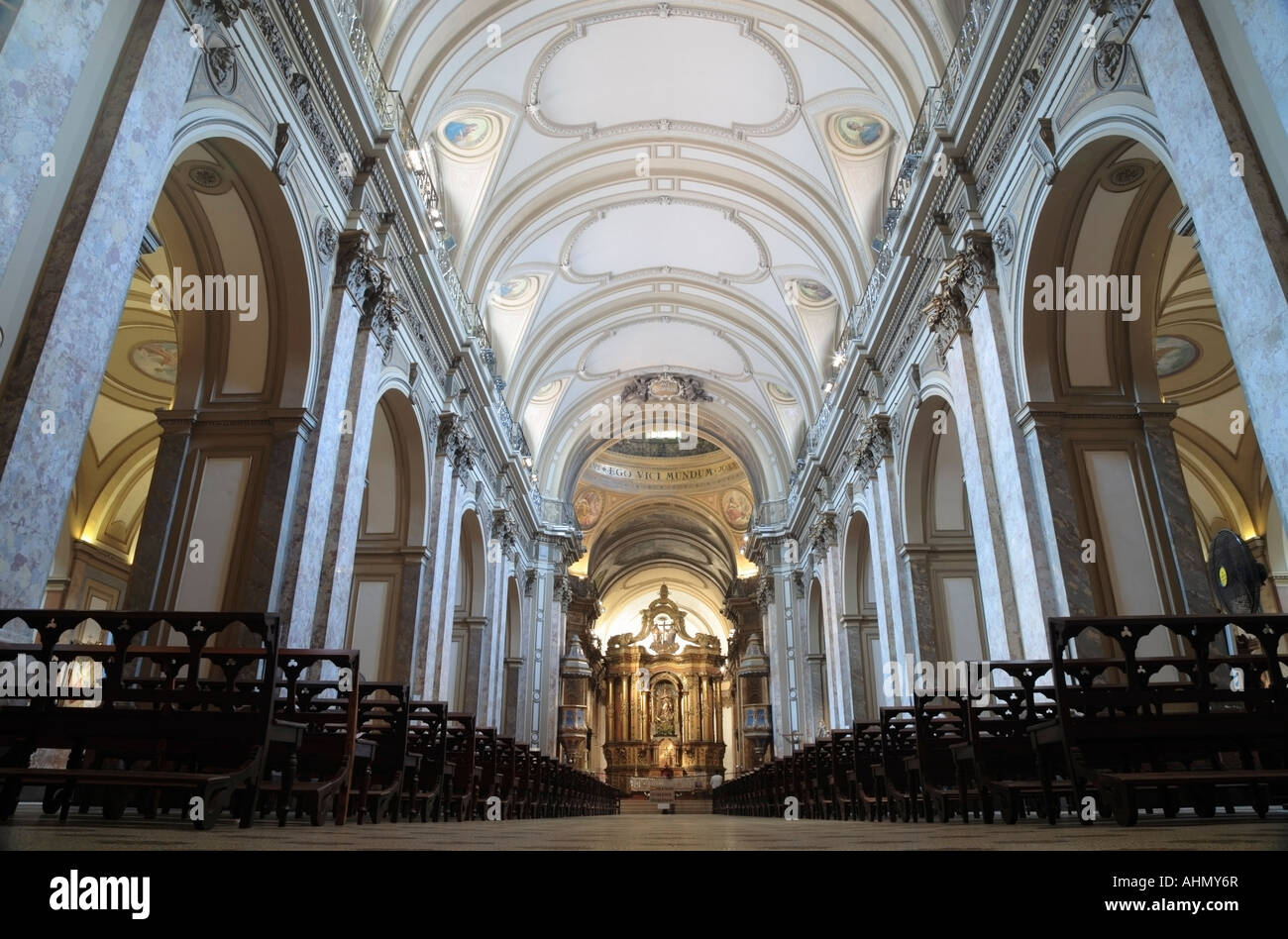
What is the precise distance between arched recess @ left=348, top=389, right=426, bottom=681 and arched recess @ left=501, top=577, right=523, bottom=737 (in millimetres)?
6709

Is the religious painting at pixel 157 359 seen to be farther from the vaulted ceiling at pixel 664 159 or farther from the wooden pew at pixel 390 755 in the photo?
the wooden pew at pixel 390 755

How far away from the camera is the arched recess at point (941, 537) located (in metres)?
10.9

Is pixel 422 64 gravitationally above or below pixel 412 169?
above

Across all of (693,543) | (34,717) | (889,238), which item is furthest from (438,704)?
(693,543)

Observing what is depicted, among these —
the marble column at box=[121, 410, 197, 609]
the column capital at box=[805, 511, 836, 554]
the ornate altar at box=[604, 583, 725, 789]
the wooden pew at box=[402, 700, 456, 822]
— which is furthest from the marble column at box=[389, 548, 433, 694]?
the ornate altar at box=[604, 583, 725, 789]

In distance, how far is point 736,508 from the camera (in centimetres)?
2867

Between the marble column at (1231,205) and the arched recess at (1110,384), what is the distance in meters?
1.81

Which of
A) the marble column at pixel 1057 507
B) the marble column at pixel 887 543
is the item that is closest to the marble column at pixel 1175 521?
the marble column at pixel 1057 507

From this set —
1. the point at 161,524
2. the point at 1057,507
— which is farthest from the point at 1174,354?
the point at 161,524

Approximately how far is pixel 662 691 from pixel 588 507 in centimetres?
1163

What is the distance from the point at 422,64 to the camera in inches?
397

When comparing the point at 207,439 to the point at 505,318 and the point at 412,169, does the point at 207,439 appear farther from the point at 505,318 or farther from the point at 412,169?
the point at 505,318

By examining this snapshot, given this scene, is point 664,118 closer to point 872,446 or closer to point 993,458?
point 872,446
